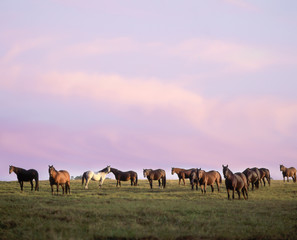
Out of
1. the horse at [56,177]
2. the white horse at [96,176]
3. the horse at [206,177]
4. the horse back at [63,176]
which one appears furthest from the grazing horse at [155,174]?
the horse at [56,177]

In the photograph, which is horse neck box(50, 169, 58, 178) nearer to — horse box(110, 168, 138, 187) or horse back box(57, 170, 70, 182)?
horse back box(57, 170, 70, 182)

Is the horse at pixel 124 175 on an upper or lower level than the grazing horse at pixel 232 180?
upper

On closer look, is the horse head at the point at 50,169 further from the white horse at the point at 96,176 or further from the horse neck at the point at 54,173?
the white horse at the point at 96,176

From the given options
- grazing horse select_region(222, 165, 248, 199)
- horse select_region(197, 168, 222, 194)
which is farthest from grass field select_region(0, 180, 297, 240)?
horse select_region(197, 168, 222, 194)

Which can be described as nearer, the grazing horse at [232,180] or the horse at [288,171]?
the grazing horse at [232,180]

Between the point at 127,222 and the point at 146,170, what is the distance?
2060 centimetres

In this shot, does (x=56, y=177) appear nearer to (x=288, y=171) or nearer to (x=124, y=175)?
(x=124, y=175)

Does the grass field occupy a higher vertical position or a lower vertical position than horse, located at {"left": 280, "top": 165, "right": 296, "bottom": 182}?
lower

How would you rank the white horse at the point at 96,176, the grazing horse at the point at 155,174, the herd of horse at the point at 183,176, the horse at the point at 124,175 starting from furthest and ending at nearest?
the horse at the point at 124,175, the grazing horse at the point at 155,174, the white horse at the point at 96,176, the herd of horse at the point at 183,176

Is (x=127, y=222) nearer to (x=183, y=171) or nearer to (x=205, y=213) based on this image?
(x=205, y=213)

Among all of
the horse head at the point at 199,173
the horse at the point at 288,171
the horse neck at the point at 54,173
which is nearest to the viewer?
the horse neck at the point at 54,173

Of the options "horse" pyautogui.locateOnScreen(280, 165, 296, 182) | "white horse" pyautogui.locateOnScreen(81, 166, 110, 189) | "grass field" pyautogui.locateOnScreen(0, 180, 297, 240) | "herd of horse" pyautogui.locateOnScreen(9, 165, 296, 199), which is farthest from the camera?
"horse" pyautogui.locateOnScreen(280, 165, 296, 182)

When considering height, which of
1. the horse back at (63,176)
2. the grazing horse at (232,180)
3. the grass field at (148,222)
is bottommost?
the grass field at (148,222)

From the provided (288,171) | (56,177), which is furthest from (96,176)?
(288,171)
